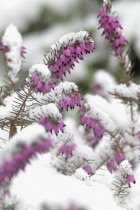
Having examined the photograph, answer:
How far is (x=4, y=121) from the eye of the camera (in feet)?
2.52

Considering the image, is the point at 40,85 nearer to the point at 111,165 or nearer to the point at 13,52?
the point at 13,52

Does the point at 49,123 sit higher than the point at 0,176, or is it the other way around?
the point at 49,123

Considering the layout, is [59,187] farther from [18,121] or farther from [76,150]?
[76,150]

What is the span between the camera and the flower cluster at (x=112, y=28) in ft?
A: 3.16

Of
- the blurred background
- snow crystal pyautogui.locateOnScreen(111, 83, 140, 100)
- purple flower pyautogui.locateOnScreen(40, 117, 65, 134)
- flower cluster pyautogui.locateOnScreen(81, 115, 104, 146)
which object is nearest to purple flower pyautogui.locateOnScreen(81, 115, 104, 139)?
flower cluster pyautogui.locateOnScreen(81, 115, 104, 146)

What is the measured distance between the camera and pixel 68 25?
11.9 feet

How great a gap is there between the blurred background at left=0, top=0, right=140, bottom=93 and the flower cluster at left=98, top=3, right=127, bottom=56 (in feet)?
7.83

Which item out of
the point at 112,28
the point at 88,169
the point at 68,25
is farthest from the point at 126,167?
the point at 68,25

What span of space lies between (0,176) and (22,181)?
0.31ft

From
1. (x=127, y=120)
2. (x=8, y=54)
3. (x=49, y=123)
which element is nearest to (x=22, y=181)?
(x=49, y=123)

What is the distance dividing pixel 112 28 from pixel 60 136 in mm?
323

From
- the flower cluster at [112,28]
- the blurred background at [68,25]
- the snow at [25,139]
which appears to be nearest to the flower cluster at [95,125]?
the flower cluster at [112,28]

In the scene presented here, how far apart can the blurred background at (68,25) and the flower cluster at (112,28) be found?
94.0 inches

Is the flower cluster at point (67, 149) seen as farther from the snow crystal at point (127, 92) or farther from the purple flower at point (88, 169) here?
the snow crystal at point (127, 92)
